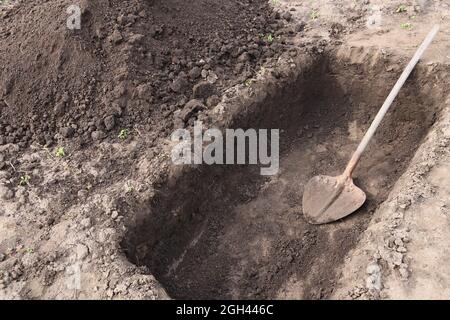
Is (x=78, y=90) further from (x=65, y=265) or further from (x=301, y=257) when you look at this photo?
(x=301, y=257)

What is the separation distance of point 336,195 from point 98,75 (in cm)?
295

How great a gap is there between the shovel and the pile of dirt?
1.54 metres

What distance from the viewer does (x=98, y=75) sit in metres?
4.87

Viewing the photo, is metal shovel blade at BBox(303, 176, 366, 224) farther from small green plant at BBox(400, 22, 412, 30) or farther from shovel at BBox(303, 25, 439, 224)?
small green plant at BBox(400, 22, 412, 30)

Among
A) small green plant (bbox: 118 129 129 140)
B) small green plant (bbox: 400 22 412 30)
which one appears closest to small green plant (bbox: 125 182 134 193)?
small green plant (bbox: 118 129 129 140)

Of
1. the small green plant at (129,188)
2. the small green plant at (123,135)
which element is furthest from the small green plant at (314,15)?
the small green plant at (129,188)

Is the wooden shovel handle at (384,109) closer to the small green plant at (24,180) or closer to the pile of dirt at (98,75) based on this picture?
the pile of dirt at (98,75)

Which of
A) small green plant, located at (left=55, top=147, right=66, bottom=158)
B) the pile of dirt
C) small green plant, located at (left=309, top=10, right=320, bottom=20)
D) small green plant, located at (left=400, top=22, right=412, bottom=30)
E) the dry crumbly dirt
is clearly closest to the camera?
the dry crumbly dirt

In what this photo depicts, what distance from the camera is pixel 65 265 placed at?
12.3 feet

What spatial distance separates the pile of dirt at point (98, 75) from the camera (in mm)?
4789

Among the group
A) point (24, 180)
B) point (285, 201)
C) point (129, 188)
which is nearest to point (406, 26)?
point (285, 201)

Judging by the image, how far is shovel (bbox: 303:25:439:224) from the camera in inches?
184

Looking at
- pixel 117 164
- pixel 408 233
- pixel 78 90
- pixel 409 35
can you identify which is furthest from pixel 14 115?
pixel 409 35
